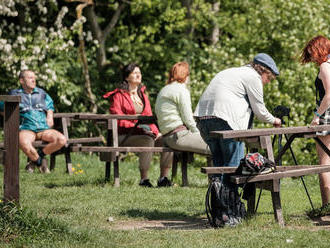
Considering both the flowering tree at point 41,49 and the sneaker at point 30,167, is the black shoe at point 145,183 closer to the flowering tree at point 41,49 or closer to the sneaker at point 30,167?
the sneaker at point 30,167

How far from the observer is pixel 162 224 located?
6.07 m

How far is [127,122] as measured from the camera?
9086 millimetres

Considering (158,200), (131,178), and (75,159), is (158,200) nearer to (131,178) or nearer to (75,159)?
(131,178)

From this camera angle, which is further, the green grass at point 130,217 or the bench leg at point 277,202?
the bench leg at point 277,202

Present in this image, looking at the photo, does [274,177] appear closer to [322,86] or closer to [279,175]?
[279,175]

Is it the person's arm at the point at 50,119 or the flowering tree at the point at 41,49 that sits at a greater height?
the flowering tree at the point at 41,49

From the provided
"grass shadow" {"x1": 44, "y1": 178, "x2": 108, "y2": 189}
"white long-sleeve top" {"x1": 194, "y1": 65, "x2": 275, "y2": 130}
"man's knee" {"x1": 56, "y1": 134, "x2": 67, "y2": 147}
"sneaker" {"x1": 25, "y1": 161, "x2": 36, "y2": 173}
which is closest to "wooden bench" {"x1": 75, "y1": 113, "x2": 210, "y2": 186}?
"grass shadow" {"x1": 44, "y1": 178, "x2": 108, "y2": 189}

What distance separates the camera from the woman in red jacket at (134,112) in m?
8.80

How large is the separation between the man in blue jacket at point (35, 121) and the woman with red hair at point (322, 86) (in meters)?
4.26

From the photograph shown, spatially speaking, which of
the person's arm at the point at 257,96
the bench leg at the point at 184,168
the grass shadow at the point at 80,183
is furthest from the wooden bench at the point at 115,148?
the person's arm at the point at 257,96

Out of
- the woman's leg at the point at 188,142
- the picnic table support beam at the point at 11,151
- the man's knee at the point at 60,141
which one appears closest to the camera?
the picnic table support beam at the point at 11,151

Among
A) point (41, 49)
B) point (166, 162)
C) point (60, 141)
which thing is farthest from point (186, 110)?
point (41, 49)

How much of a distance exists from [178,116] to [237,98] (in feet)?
8.16

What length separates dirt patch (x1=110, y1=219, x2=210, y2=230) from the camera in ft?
19.3
